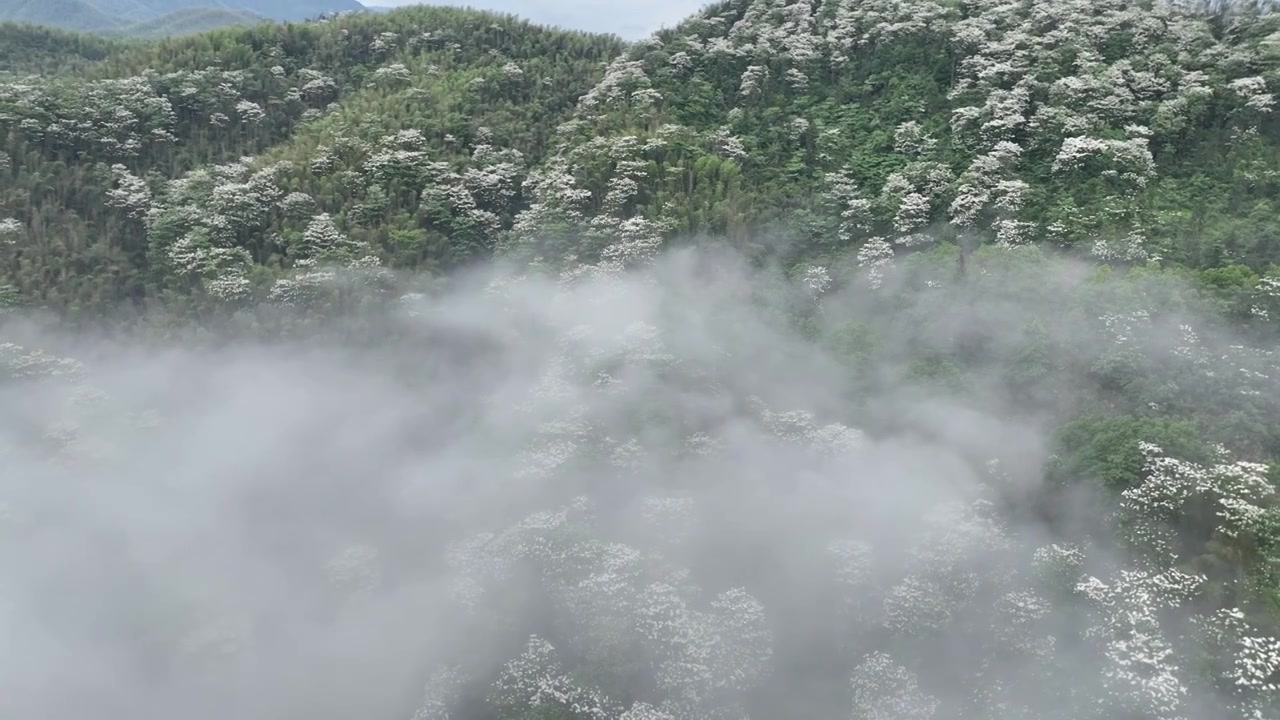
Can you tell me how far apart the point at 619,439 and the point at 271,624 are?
33.1 feet

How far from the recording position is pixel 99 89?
38938 millimetres

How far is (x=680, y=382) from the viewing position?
2605 cm

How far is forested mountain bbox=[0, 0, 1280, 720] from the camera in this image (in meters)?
18.4

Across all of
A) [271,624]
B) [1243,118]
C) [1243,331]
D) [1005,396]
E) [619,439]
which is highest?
[1243,118]

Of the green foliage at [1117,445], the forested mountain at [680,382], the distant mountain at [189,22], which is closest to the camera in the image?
the forested mountain at [680,382]

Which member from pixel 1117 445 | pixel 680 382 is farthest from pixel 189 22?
pixel 1117 445

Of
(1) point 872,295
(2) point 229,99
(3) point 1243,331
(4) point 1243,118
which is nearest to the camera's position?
(3) point 1243,331

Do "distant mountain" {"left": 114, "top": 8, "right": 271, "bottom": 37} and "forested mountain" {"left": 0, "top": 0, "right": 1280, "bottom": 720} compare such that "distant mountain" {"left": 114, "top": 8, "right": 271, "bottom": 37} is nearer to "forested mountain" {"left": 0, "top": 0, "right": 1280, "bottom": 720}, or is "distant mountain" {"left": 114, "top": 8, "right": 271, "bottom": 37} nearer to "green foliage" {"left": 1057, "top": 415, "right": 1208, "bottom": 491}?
"forested mountain" {"left": 0, "top": 0, "right": 1280, "bottom": 720}

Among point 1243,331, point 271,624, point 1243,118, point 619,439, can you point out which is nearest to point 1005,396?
point 1243,331

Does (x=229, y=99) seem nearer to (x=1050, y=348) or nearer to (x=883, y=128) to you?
(x=883, y=128)

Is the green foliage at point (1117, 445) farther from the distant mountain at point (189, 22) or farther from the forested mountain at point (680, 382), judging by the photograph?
the distant mountain at point (189, 22)

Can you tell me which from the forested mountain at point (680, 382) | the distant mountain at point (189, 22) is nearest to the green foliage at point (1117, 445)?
the forested mountain at point (680, 382)

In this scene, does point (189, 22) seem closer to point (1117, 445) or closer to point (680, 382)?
point (680, 382)

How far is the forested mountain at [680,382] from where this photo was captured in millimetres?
18406
